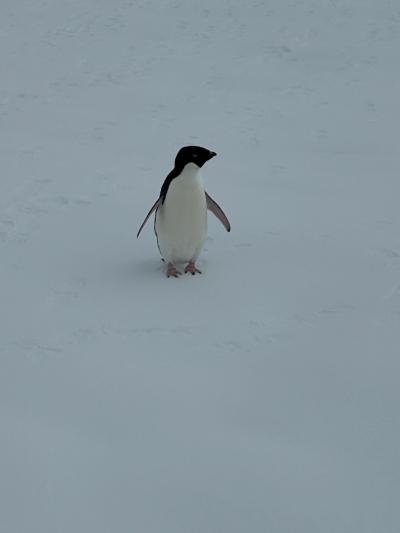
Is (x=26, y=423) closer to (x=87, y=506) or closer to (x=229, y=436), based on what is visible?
(x=87, y=506)

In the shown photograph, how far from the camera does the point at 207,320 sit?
3.09 m

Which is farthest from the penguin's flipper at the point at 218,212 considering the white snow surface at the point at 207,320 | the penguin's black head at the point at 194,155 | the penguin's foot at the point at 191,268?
the penguin's black head at the point at 194,155

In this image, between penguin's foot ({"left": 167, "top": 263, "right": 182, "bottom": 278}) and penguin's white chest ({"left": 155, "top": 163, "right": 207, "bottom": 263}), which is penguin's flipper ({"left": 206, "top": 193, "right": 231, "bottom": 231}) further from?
penguin's foot ({"left": 167, "top": 263, "right": 182, "bottom": 278})

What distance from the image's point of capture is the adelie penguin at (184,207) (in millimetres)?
3326

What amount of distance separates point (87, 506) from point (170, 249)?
5.49ft

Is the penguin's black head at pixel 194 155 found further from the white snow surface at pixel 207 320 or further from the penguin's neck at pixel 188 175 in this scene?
the white snow surface at pixel 207 320

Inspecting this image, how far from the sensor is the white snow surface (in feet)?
6.67

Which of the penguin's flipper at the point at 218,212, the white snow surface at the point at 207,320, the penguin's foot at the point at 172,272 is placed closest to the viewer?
the white snow surface at the point at 207,320

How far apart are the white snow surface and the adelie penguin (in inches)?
7.0

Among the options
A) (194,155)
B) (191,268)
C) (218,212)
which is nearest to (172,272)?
(191,268)

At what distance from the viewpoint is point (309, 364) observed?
8.81ft

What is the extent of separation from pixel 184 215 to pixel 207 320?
54 cm

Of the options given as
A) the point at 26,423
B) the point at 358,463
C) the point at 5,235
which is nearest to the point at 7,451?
the point at 26,423

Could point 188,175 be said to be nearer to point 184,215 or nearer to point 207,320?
point 184,215
